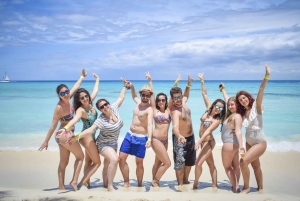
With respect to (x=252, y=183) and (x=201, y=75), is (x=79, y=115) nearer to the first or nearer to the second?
(x=201, y=75)

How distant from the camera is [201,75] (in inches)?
298

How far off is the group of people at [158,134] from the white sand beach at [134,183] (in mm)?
310

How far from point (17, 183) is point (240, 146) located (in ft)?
17.4

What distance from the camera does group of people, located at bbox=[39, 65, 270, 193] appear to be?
5887 mm

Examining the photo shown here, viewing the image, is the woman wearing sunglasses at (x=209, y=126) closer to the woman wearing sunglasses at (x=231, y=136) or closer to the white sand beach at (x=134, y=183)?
the woman wearing sunglasses at (x=231, y=136)

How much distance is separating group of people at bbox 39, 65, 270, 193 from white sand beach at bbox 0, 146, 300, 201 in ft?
1.02

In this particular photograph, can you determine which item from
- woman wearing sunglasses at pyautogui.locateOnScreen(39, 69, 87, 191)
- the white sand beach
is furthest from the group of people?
the white sand beach

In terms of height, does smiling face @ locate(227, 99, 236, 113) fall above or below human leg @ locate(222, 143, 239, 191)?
above

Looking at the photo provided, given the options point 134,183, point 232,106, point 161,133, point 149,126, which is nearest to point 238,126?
point 232,106

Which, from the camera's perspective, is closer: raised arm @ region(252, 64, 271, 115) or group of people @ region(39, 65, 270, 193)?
raised arm @ region(252, 64, 271, 115)

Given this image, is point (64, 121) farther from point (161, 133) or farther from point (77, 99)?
point (161, 133)

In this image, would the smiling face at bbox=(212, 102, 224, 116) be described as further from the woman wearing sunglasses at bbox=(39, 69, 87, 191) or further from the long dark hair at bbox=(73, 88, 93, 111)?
the woman wearing sunglasses at bbox=(39, 69, 87, 191)

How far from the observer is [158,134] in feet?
20.8

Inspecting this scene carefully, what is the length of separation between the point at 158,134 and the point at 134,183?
165 centimetres
